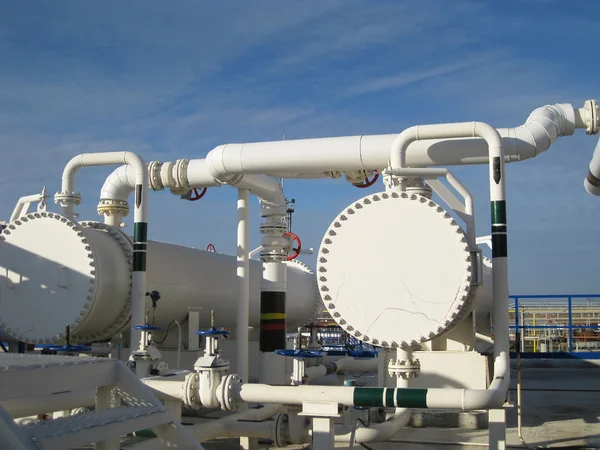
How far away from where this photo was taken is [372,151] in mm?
8594

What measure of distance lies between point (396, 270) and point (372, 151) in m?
2.42

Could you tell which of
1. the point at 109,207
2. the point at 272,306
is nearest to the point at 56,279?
the point at 109,207

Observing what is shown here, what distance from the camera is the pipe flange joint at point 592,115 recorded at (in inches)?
338

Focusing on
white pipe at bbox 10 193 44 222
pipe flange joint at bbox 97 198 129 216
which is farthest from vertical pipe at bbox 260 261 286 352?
white pipe at bbox 10 193 44 222

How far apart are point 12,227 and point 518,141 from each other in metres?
6.51

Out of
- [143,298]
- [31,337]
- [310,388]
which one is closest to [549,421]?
[310,388]

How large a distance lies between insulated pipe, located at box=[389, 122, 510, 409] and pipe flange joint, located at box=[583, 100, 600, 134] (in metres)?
2.16

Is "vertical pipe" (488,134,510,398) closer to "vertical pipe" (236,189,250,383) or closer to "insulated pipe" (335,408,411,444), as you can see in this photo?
"insulated pipe" (335,408,411,444)

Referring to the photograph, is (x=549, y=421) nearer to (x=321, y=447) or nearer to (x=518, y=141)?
(x=518, y=141)

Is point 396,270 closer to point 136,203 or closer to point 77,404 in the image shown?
point 77,404

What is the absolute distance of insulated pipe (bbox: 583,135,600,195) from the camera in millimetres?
9422

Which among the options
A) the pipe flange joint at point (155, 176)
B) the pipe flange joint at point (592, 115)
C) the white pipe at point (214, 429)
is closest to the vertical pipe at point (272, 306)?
the pipe flange joint at point (155, 176)

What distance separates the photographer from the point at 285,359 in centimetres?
1088

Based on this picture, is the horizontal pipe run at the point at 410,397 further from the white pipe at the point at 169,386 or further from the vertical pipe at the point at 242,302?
the vertical pipe at the point at 242,302
